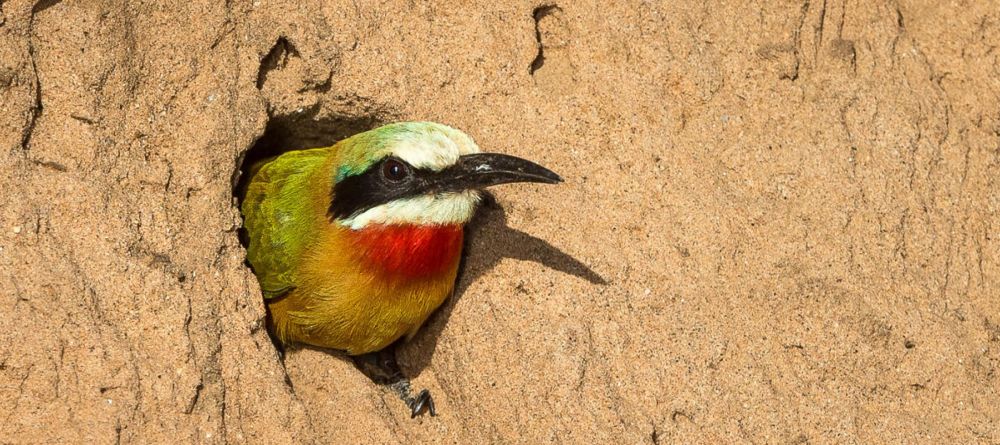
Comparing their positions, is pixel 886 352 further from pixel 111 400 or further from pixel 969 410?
pixel 111 400

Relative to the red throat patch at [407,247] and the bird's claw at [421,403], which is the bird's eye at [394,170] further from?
the bird's claw at [421,403]

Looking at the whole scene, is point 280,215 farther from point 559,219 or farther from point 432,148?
point 559,219

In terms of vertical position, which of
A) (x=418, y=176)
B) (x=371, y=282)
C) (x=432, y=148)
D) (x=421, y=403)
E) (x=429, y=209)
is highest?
(x=432, y=148)

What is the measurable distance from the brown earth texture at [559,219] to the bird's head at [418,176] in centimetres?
32

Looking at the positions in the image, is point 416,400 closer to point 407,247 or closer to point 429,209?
point 407,247

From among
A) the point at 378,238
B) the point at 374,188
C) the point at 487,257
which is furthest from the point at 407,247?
the point at 487,257

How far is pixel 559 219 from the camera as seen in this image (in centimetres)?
461

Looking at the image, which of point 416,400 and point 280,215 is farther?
point 280,215

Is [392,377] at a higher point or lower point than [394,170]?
lower

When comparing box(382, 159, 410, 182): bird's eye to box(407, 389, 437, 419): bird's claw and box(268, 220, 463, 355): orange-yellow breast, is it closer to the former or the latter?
box(268, 220, 463, 355): orange-yellow breast

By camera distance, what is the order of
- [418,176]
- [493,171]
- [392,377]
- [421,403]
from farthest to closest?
1. [392,377]
2. [421,403]
3. [418,176]
4. [493,171]

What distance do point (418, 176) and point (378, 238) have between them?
0.31m

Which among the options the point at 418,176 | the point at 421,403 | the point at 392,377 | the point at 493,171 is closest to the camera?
the point at 493,171

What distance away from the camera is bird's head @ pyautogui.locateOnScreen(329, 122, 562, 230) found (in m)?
4.33
